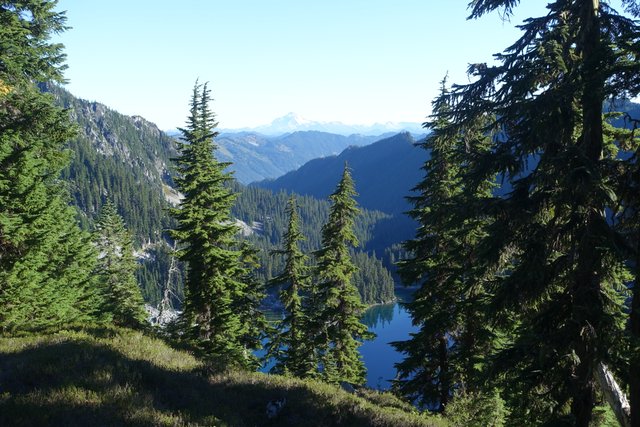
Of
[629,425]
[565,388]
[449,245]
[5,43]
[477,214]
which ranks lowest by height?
[629,425]

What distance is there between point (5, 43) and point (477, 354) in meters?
20.7

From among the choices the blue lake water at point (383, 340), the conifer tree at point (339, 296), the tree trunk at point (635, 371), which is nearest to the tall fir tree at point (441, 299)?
the conifer tree at point (339, 296)

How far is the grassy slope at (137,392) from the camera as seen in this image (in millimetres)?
7082

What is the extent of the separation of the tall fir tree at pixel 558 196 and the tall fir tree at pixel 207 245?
643 inches

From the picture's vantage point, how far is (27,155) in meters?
15.8

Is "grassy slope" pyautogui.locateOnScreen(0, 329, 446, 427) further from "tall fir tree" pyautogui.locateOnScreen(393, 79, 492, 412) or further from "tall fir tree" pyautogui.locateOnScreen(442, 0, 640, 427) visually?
"tall fir tree" pyautogui.locateOnScreen(393, 79, 492, 412)

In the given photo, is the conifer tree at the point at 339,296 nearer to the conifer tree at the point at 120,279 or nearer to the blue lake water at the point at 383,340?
the conifer tree at the point at 120,279

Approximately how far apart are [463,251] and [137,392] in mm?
12459

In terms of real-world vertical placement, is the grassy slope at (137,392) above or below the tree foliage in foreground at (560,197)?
below

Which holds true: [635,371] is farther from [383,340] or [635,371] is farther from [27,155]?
[383,340]

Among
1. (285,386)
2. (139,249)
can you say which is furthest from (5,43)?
(139,249)

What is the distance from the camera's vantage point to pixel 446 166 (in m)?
18.2

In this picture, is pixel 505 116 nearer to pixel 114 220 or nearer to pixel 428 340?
pixel 428 340

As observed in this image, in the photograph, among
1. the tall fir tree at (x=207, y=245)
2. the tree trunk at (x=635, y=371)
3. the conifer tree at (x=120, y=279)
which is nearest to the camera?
the tree trunk at (x=635, y=371)
